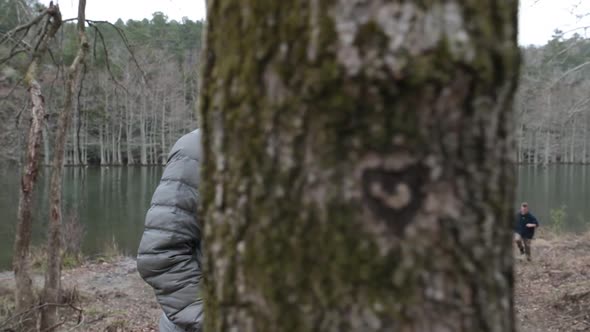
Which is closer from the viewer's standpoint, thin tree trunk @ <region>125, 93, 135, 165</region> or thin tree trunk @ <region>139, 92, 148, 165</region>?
thin tree trunk @ <region>125, 93, 135, 165</region>

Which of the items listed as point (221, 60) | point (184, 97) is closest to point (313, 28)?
point (221, 60)

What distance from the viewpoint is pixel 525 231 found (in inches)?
412

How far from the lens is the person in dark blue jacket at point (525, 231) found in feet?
34.3

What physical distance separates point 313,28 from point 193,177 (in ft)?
4.70

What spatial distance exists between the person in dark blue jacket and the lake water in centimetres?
655

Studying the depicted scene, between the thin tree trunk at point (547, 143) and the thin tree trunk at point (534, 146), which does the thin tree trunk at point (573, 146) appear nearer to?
the thin tree trunk at point (547, 143)

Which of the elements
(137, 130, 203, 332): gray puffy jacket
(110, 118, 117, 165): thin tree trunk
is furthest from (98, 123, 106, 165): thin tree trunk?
(137, 130, 203, 332): gray puffy jacket

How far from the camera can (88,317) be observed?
22.7 feet

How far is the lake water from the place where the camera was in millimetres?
14086

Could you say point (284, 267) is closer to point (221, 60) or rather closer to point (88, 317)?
point (221, 60)

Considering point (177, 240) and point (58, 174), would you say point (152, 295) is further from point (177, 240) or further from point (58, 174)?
point (177, 240)

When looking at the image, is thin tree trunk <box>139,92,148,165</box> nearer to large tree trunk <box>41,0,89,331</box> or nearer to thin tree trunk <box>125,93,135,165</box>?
thin tree trunk <box>125,93,135,165</box>

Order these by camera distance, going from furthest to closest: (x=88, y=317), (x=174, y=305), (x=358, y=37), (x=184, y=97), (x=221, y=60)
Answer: (x=184, y=97)
(x=88, y=317)
(x=174, y=305)
(x=221, y=60)
(x=358, y=37)

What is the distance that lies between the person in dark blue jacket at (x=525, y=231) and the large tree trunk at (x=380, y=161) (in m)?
10.5
